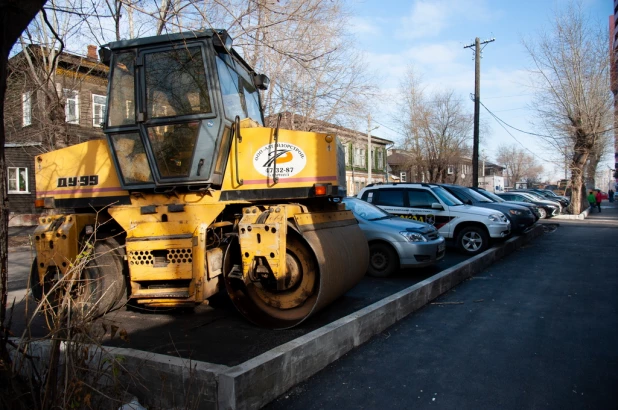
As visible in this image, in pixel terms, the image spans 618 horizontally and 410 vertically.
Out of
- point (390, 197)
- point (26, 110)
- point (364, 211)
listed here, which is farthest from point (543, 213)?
point (26, 110)

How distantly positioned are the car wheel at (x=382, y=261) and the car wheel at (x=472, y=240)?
3748 millimetres

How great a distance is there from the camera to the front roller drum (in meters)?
5.18

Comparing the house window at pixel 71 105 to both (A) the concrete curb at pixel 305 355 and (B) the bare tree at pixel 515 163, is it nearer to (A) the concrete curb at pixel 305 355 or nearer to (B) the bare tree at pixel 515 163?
(A) the concrete curb at pixel 305 355

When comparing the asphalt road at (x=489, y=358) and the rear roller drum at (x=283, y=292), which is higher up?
the rear roller drum at (x=283, y=292)

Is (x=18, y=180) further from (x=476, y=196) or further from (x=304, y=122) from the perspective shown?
(x=476, y=196)

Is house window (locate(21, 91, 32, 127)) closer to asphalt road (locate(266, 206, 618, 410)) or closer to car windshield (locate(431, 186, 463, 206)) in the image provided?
car windshield (locate(431, 186, 463, 206))

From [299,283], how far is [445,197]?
782 centimetres

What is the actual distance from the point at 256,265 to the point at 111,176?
102 inches

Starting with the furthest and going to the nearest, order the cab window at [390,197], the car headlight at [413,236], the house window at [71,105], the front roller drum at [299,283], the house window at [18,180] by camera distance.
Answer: the house window at [18,180], the house window at [71,105], the cab window at [390,197], the car headlight at [413,236], the front roller drum at [299,283]

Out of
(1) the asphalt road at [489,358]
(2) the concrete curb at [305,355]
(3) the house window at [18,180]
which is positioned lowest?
(1) the asphalt road at [489,358]

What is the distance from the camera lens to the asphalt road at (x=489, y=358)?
12.1 feet

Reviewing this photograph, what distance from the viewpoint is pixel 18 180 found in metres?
23.2

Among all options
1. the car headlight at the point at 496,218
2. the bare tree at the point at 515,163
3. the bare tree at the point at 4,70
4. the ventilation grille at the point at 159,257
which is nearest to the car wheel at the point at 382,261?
the car headlight at the point at 496,218

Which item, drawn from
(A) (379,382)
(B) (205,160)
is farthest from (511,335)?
(B) (205,160)
